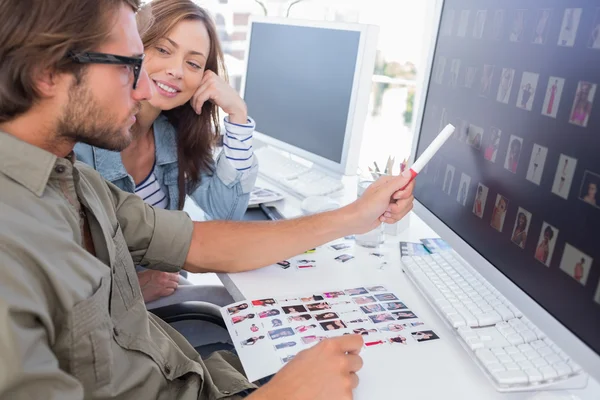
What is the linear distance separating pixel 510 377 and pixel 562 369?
3.3 inches

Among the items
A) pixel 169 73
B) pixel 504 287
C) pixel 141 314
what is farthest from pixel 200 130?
pixel 504 287

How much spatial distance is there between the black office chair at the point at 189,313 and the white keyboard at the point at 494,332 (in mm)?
400

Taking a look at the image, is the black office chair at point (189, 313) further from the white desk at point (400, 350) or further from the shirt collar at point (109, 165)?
the shirt collar at point (109, 165)

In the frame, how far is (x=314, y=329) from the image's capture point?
3.03ft

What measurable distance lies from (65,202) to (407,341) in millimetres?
566

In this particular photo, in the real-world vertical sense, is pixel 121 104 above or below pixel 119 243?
above

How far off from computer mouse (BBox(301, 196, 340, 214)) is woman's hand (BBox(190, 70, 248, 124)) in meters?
0.30

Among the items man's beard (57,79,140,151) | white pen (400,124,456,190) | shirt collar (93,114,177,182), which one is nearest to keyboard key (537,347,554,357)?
white pen (400,124,456,190)

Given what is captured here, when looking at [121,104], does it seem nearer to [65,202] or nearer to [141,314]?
[65,202]

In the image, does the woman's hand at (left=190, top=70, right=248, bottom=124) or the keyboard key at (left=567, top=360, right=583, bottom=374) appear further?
the woman's hand at (left=190, top=70, right=248, bottom=124)

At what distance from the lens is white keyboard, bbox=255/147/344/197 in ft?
5.31

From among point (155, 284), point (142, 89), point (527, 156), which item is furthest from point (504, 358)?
point (155, 284)

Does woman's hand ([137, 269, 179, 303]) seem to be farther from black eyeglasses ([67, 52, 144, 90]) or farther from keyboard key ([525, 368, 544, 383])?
keyboard key ([525, 368, 544, 383])

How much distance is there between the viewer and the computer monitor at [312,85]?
1.50 meters
